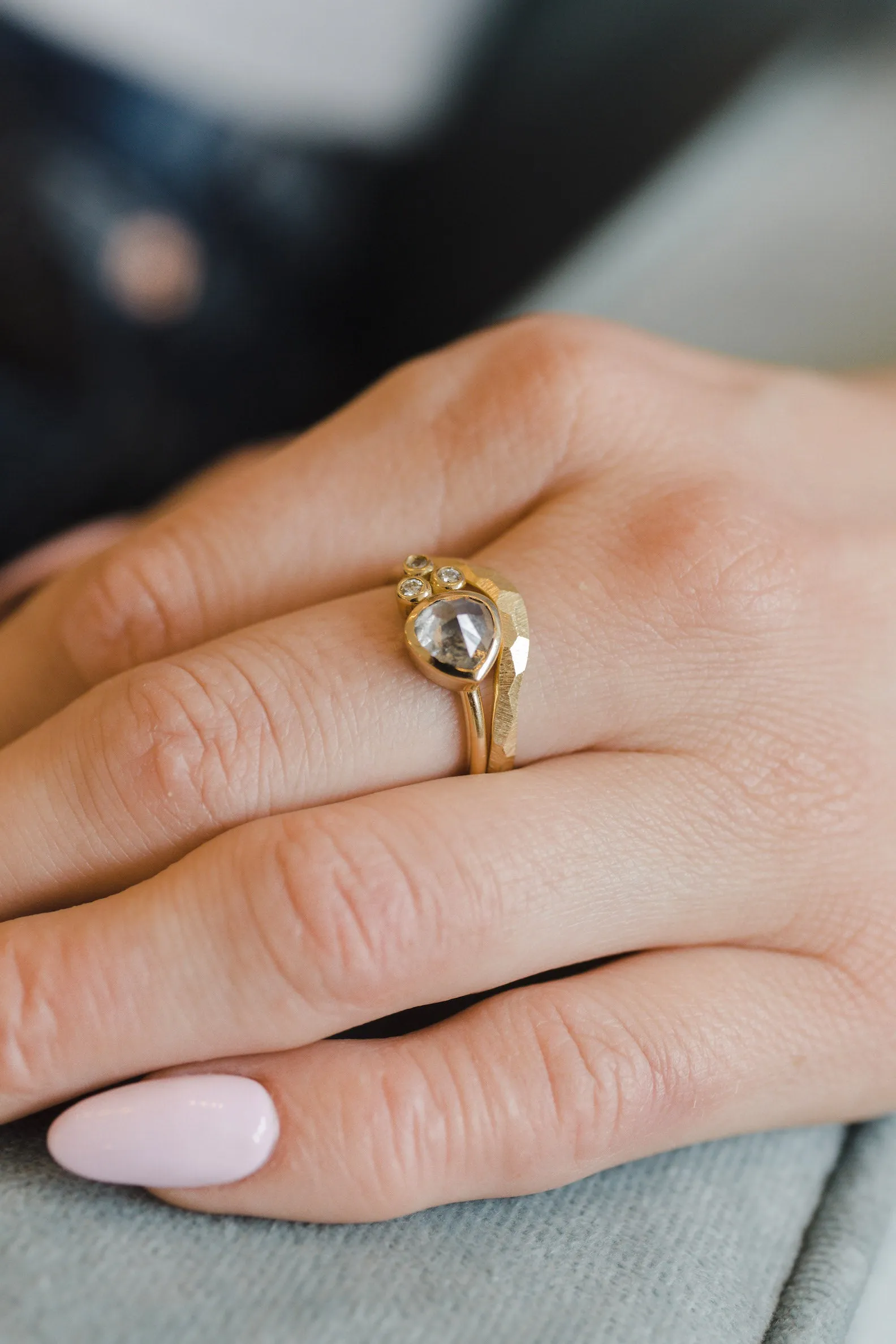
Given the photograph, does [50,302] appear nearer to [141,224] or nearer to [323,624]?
[141,224]

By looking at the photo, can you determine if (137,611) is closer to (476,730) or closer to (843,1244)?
(476,730)

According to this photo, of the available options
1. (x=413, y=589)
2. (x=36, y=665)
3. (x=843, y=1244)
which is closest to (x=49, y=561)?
(x=36, y=665)

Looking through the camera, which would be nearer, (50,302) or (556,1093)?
(556,1093)

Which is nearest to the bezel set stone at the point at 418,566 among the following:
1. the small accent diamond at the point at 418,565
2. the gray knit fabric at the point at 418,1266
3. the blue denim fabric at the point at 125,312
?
the small accent diamond at the point at 418,565

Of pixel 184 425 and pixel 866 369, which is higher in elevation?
A: pixel 866 369

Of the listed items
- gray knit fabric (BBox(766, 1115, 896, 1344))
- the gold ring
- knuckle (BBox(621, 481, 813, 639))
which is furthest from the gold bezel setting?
gray knit fabric (BBox(766, 1115, 896, 1344))

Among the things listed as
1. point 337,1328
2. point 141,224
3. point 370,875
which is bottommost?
point 337,1328

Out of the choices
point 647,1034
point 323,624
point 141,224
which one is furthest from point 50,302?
point 647,1034
